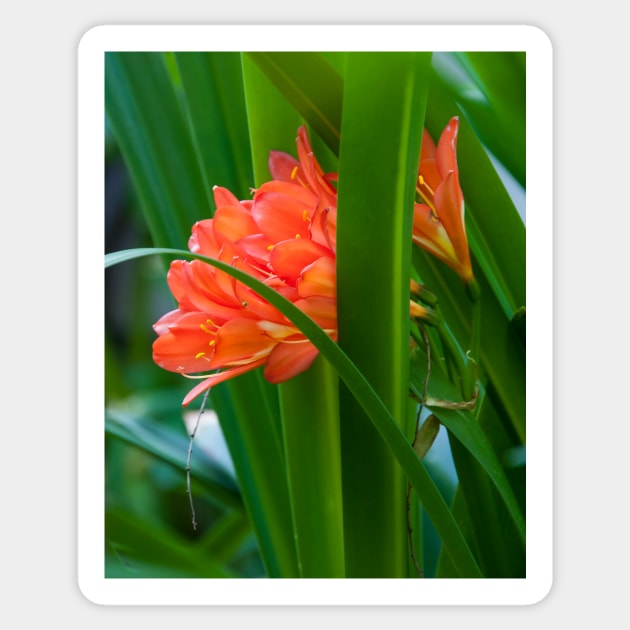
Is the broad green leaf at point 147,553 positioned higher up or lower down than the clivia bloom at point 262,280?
lower down

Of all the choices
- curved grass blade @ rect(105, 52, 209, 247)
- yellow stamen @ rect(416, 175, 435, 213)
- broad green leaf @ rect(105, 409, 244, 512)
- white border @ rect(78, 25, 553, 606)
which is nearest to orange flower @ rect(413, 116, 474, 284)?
yellow stamen @ rect(416, 175, 435, 213)

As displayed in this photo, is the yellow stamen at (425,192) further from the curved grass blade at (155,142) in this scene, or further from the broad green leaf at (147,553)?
the broad green leaf at (147,553)

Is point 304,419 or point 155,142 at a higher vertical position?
point 155,142

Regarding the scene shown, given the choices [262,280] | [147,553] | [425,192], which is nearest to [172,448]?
[147,553]

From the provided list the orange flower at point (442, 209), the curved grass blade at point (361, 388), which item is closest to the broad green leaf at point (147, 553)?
the curved grass blade at point (361, 388)
